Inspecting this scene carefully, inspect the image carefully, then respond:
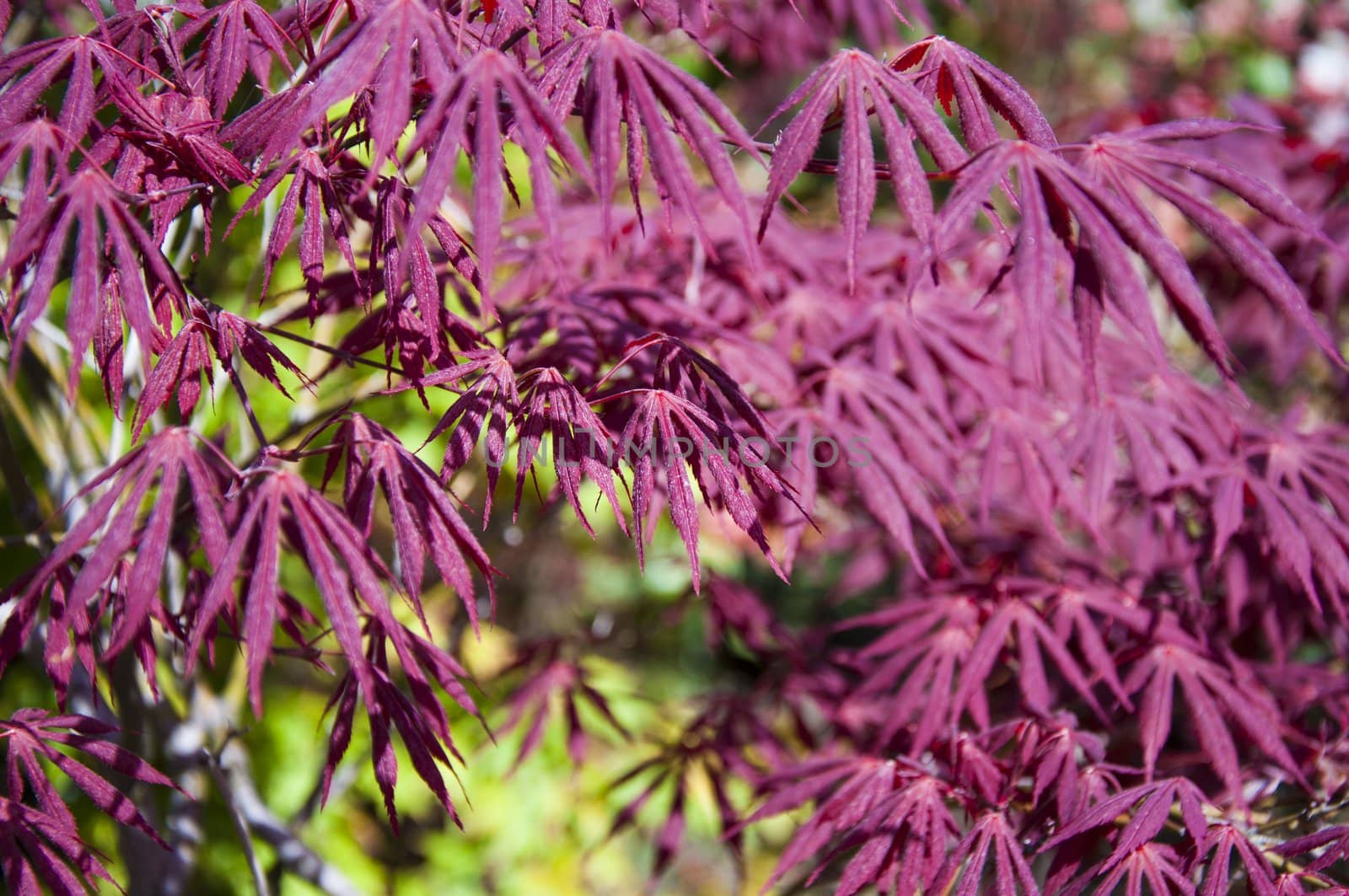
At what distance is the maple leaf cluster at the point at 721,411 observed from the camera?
2.86ft

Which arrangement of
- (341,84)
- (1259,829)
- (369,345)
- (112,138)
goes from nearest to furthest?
1. (341,84)
2. (112,138)
3. (369,345)
4. (1259,829)

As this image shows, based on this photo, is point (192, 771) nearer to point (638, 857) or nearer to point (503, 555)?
point (503, 555)

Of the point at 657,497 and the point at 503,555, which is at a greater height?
the point at 657,497

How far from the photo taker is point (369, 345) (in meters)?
1.18

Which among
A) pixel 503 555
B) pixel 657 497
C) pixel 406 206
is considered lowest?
pixel 503 555

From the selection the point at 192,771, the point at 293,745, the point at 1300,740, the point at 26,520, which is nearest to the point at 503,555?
the point at 293,745

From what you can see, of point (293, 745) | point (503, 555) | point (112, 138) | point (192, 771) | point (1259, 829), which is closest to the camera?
point (112, 138)

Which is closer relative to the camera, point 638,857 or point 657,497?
point 657,497

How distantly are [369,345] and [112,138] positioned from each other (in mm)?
346

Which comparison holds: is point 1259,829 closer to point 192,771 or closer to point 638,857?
point 192,771

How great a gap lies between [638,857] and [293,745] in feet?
4.98

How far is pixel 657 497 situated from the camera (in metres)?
1.44

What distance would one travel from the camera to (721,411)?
108 cm

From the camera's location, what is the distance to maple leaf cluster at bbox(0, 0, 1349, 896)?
87 centimetres
